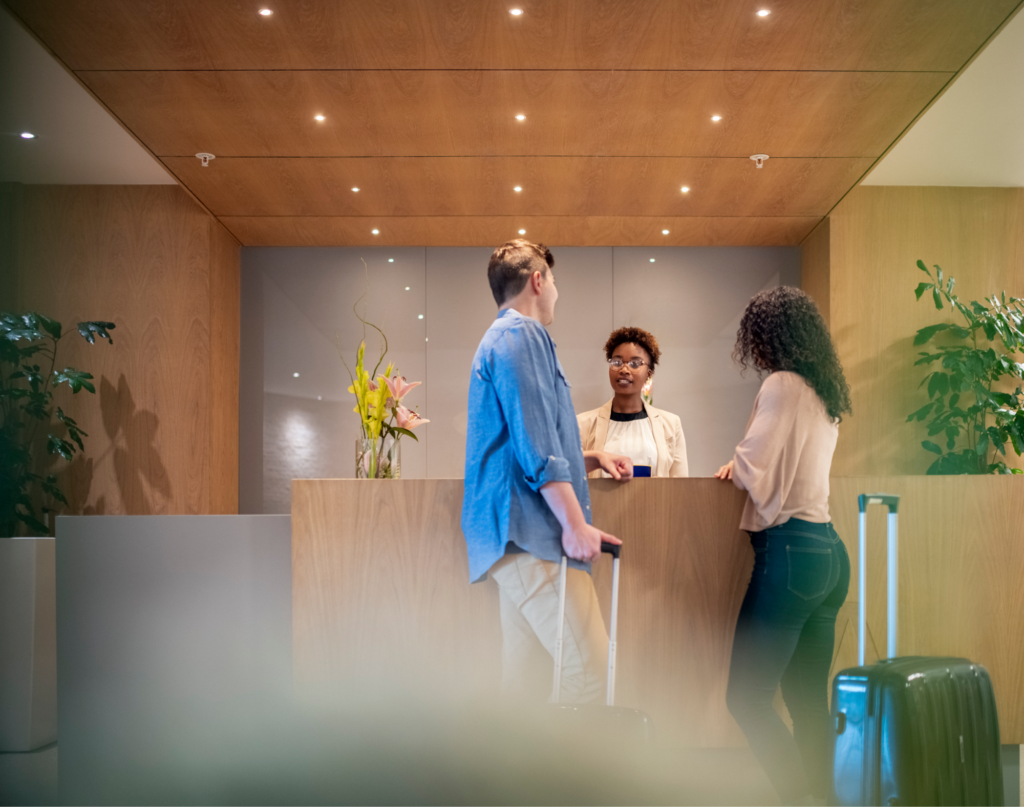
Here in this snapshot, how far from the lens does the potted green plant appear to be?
2.64m

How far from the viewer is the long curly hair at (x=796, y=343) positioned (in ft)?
5.95

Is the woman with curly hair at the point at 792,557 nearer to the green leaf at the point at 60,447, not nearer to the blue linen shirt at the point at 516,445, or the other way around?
the blue linen shirt at the point at 516,445

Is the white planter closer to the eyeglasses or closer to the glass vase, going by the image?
the glass vase

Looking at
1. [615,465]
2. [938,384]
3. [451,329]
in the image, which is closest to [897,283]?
[938,384]

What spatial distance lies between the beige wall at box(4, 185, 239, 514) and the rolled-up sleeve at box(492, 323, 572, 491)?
274cm

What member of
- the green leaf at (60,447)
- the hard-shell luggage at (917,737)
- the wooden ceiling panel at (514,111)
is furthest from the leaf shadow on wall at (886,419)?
the green leaf at (60,447)

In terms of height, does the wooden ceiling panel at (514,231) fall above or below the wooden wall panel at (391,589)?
above

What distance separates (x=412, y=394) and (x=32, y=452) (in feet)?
5.85

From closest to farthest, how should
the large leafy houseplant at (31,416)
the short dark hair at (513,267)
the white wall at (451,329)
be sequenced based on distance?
the short dark hair at (513,267)
the large leafy houseplant at (31,416)
the white wall at (451,329)

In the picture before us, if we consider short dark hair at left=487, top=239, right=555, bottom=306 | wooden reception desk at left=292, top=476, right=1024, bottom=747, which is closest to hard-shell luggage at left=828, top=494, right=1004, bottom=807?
wooden reception desk at left=292, top=476, right=1024, bottom=747

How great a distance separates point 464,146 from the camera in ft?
11.0

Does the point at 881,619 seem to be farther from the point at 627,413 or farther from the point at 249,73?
the point at 249,73

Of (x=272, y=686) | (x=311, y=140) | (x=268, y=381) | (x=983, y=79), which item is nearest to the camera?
(x=272, y=686)

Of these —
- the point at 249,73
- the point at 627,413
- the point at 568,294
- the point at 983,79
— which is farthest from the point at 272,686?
the point at 983,79
